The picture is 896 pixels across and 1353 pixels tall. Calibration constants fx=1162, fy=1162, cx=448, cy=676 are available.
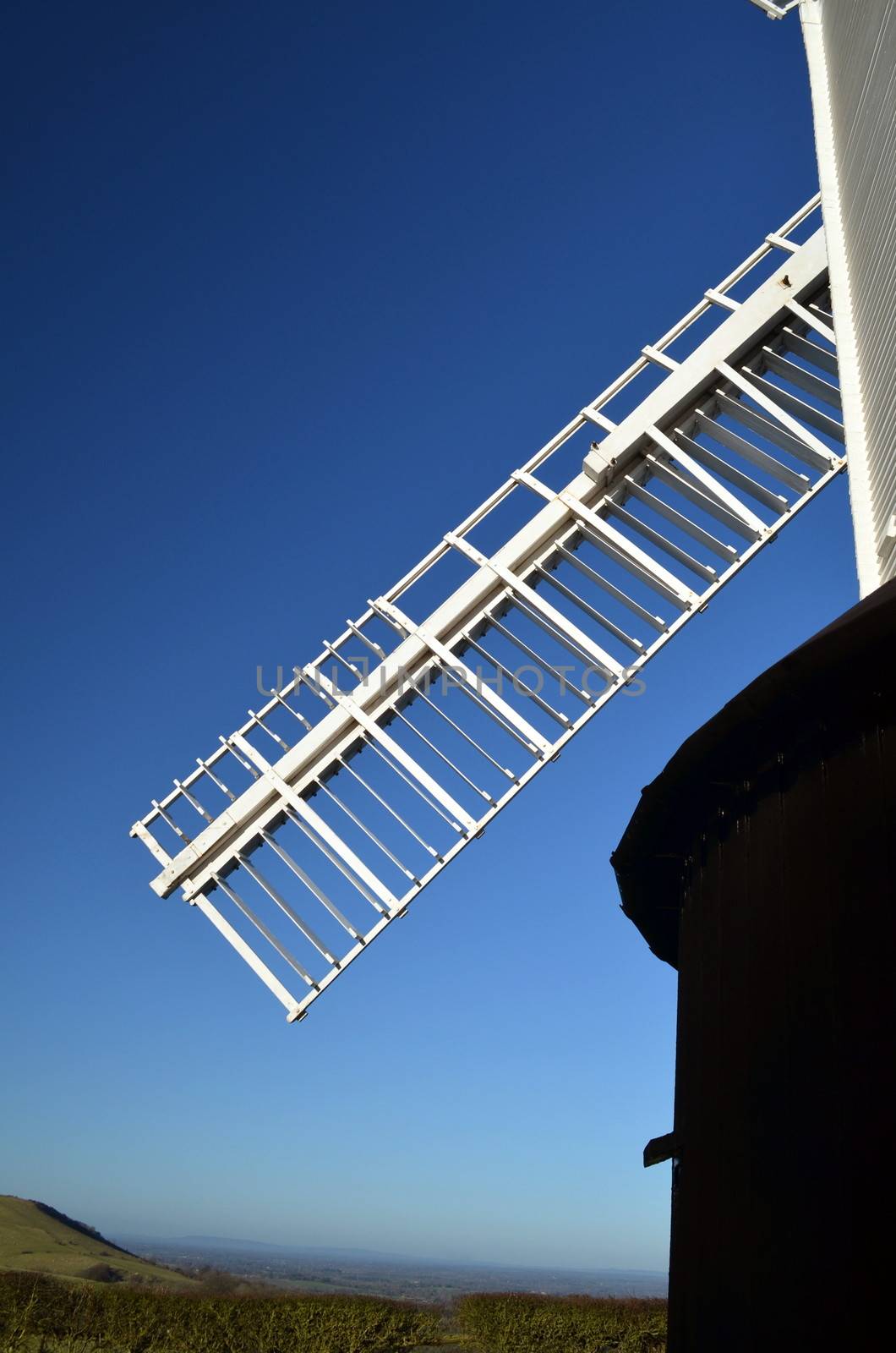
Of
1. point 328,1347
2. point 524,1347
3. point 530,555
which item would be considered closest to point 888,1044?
point 530,555

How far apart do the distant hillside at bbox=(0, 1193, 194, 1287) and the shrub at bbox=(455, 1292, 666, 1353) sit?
3433 mm

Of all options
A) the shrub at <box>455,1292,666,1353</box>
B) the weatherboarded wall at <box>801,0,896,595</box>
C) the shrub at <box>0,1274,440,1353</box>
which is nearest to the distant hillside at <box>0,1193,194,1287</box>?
the shrub at <box>0,1274,440,1353</box>

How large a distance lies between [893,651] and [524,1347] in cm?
1272

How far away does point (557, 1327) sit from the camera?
13609 millimetres

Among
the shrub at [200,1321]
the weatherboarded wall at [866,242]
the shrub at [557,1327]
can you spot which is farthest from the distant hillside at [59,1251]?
the weatherboarded wall at [866,242]

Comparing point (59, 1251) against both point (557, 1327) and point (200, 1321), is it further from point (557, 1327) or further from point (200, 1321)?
point (557, 1327)

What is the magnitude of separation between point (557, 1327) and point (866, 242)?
12180 mm

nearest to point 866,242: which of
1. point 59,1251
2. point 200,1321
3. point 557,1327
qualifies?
point 200,1321

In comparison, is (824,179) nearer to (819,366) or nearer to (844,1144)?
(819,366)

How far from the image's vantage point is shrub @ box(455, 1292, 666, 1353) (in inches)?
532

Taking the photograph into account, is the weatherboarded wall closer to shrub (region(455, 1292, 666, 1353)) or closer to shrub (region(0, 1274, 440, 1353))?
shrub (region(0, 1274, 440, 1353))

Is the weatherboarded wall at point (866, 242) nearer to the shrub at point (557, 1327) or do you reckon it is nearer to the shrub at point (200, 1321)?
the shrub at point (200, 1321)

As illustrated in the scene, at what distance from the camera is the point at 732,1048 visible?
3.92 m

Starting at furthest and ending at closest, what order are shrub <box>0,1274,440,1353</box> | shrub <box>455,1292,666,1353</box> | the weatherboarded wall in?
shrub <box>455,1292,666,1353</box>, shrub <box>0,1274,440,1353</box>, the weatherboarded wall
